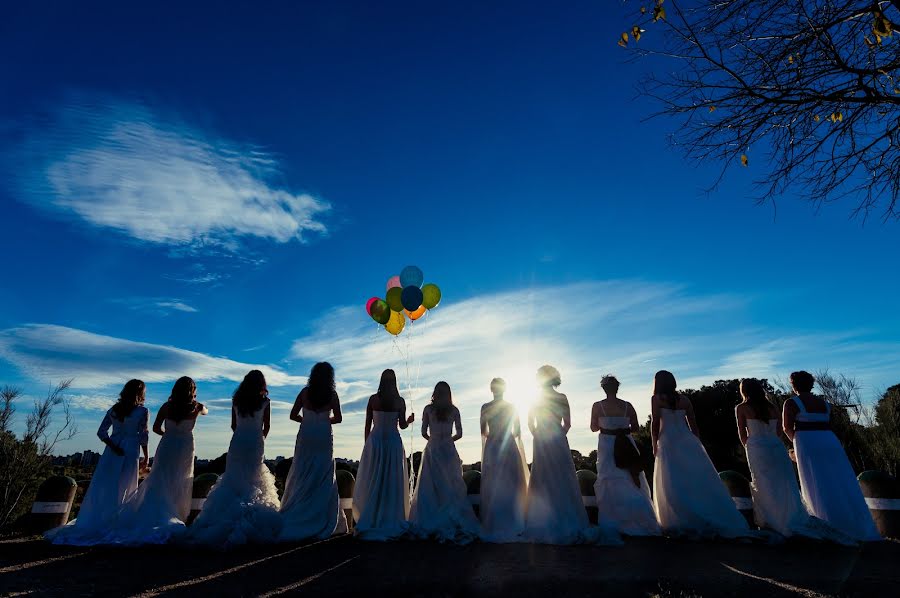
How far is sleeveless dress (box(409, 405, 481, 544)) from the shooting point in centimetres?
705

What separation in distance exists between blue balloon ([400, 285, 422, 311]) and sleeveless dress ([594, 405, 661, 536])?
12.0ft

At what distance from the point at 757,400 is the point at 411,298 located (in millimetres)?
5780

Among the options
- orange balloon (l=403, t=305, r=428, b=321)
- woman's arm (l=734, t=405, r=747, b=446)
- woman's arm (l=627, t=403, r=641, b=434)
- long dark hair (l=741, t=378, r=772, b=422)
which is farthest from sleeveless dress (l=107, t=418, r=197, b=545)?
long dark hair (l=741, t=378, r=772, b=422)

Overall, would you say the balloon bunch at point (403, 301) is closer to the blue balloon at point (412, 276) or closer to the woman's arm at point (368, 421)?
the blue balloon at point (412, 276)

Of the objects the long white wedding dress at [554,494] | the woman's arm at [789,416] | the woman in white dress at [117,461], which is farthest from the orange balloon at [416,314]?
the woman's arm at [789,416]

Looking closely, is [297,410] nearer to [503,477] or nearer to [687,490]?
[503,477]

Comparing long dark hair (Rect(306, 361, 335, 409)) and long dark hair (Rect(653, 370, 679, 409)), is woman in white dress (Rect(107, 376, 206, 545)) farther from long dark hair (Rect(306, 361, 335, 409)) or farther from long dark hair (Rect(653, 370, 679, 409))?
long dark hair (Rect(653, 370, 679, 409))

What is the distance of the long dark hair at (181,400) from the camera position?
738cm

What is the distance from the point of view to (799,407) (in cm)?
757

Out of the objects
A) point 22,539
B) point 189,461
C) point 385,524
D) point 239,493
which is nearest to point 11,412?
point 22,539

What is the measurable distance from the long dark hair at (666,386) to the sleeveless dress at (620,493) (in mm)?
664

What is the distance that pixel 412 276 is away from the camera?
A: 384 inches

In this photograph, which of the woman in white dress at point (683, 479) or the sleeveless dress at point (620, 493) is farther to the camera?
the sleeveless dress at point (620, 493)

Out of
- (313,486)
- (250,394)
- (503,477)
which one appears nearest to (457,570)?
(503,477)
